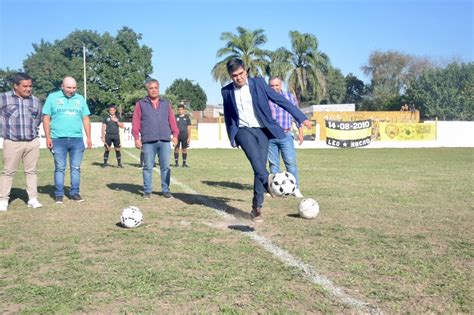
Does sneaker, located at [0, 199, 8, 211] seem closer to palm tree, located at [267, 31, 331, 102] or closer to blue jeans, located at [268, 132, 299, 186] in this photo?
blue jeans, located at [268, 132, 299, 186]

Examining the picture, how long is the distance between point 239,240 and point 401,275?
5.66ft

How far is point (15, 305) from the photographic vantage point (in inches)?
124

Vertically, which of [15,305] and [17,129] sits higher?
[17,129]

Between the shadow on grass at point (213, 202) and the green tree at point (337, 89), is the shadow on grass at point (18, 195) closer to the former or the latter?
the shadow on grass at point (213, 202)

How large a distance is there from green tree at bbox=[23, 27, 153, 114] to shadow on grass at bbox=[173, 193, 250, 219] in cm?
5299

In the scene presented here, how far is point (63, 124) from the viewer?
283 inches

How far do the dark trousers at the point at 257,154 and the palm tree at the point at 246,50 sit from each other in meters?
37.4

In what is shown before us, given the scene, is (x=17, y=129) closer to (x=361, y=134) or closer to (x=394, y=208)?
(x=394, y=208)

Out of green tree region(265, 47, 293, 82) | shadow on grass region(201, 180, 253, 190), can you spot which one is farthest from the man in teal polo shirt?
green tree region(265, 47, 293, 82)

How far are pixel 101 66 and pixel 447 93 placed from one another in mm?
→ 45853

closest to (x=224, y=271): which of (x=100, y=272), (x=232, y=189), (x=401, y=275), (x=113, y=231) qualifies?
(x=100, y=272)

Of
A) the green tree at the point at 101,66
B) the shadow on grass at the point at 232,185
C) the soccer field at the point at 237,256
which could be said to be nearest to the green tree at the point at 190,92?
the green tree at the point at 101,66

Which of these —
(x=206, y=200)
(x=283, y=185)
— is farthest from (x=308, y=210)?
(x=206, y=200)

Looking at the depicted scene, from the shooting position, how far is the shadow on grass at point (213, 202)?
21.1 ft
